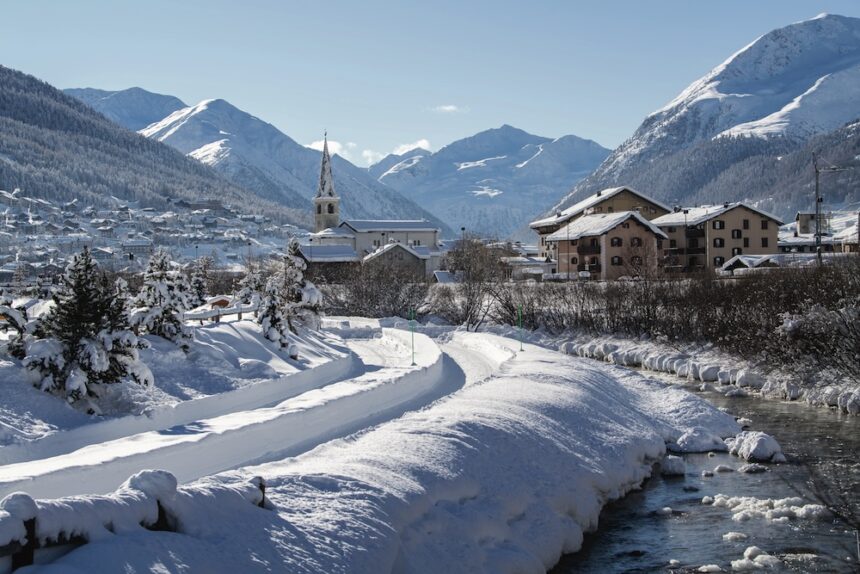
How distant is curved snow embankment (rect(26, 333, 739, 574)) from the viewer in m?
11.8

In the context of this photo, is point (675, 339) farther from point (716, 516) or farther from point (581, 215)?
point (581, 215)

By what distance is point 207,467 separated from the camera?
20.0 meters

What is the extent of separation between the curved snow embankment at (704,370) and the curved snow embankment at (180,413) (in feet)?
55.3

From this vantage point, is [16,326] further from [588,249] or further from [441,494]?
[588,249]

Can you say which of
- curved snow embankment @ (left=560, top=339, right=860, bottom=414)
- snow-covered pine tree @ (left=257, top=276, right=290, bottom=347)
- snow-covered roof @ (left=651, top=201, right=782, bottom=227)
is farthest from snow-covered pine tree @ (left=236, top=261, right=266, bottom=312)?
snow-covered roof @ (left=651, top=201, right=782, bottom=227)

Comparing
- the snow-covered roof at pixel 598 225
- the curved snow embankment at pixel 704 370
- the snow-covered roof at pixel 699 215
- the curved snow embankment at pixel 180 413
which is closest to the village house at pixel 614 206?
the snow-covered roof at pixel 699 215

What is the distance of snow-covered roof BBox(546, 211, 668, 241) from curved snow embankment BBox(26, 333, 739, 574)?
194ft

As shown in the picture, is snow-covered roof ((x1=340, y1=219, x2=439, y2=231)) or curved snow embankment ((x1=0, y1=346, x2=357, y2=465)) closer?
curved snow embankment ((x1=0, y1=346, x2=357, y2=465))

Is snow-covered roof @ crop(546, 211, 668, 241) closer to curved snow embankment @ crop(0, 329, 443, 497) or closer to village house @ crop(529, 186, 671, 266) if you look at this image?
village house @ crop(529, 186, 671, 266)

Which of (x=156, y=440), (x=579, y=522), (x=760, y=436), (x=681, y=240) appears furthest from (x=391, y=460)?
(x=681, y=240)

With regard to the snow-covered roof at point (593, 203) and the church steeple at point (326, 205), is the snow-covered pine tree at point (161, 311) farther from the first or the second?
the church steeple at point (326, 205)

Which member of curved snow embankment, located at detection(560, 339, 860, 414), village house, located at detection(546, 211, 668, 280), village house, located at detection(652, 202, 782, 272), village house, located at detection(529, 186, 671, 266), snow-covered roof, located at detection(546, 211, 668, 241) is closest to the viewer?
curved snow embankment, located at detection(560, 339, 860, 414)

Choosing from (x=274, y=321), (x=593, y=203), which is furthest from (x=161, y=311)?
(x=593, y=203)

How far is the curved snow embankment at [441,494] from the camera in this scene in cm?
1177
